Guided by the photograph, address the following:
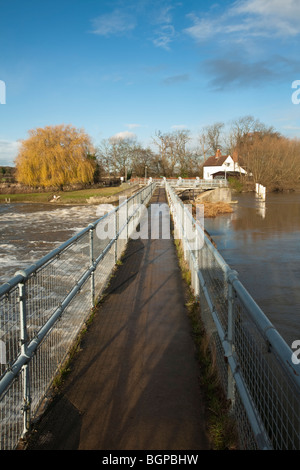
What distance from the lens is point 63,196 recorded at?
54719 mm

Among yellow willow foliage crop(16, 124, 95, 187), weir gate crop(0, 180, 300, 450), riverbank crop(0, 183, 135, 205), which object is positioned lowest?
weir gate crop(0, 180, 300, 450)

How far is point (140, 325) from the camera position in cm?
495

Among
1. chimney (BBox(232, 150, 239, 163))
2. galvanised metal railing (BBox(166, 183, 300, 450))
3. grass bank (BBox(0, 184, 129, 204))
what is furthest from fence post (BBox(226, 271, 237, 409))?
chimney (BBox(232, 150, 239, 163))

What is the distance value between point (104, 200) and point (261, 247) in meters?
33.0

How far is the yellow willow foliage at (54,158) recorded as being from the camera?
5566 centimetres

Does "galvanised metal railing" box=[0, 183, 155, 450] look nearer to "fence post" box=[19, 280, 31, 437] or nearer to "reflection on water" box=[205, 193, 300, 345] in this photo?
"fence post" box=[19, 280, 31, 437]

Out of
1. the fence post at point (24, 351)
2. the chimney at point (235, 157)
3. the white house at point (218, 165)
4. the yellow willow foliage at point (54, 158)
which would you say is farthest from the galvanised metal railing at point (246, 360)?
the white house at point (218, 165)

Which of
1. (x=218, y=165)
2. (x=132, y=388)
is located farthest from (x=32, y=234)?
(x=218, y=165)

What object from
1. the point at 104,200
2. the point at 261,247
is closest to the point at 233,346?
the point at 261,247

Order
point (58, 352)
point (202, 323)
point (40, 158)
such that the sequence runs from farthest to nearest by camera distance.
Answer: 1. point (40, 158)
2. point (202, 323)
3. point (58, 352)

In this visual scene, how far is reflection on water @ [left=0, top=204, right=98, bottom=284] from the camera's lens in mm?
17047

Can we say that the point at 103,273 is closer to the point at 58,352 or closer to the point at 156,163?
the point at 58,352

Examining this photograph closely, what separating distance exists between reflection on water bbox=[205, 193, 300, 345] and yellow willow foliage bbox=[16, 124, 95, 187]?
29.9 m

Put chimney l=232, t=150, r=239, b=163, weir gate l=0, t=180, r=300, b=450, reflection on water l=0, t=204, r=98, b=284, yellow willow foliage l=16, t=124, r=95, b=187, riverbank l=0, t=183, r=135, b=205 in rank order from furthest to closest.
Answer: chimney l=232, t=150, r=239, b=163 → yellow willow foliage l=16, t=124, r=95, b=187 → riverbank l=0, t=183, r=135, b=205 → reflection on water l=0, t=204, r=98, b=284 → weir gate l=0, t=180, r=300, b=450
